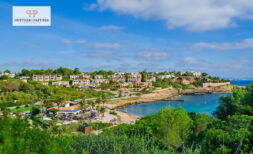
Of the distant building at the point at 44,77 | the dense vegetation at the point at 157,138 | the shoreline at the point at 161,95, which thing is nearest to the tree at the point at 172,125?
the dense vegetation at the point at 157,138


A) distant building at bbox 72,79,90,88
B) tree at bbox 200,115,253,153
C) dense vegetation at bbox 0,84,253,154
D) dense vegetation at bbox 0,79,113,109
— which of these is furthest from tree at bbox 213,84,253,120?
distant building at bbox 72,79,90,88

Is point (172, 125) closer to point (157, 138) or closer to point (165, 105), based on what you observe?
point (157, 138)

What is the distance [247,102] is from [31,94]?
165 feet

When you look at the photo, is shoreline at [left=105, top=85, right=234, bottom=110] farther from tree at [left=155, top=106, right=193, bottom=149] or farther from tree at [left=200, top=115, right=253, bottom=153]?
tree at [left=200, top=115, right=253, bottom=153]

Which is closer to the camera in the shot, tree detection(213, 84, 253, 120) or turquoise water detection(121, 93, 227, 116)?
tree detection(213, 84, 253, 120)

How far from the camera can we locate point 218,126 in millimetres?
9961

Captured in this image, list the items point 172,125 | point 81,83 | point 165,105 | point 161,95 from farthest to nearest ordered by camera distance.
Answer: point 81,83 < point 161,95 < point 165,105 < point 172,125

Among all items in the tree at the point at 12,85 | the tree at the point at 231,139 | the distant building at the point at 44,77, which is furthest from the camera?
the distant building at the point at 44,77

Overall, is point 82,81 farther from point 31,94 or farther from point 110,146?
point 110,146

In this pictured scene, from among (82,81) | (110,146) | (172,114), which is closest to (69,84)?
(82,81)

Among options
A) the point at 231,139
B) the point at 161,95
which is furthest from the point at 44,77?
the point at 231,139

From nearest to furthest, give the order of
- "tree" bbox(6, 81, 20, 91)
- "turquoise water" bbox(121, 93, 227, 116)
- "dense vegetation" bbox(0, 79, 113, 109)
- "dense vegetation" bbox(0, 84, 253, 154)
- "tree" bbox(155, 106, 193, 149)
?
"dense vegetation" bbox(0, 84, 253, 154) → "tree" bbox(155, 106, 193, 149) → "dense vegetation" bbox(0, 79, 113, 109) → "turquoise water" bbox(121, 93, 227, 116) → "tree" bbox(6, 81, 20, 91)

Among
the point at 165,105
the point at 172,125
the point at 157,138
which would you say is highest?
the point at 172,125

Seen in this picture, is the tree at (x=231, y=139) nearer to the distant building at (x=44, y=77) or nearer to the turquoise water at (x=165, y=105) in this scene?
the turquoise water at (x=165, y=105)
